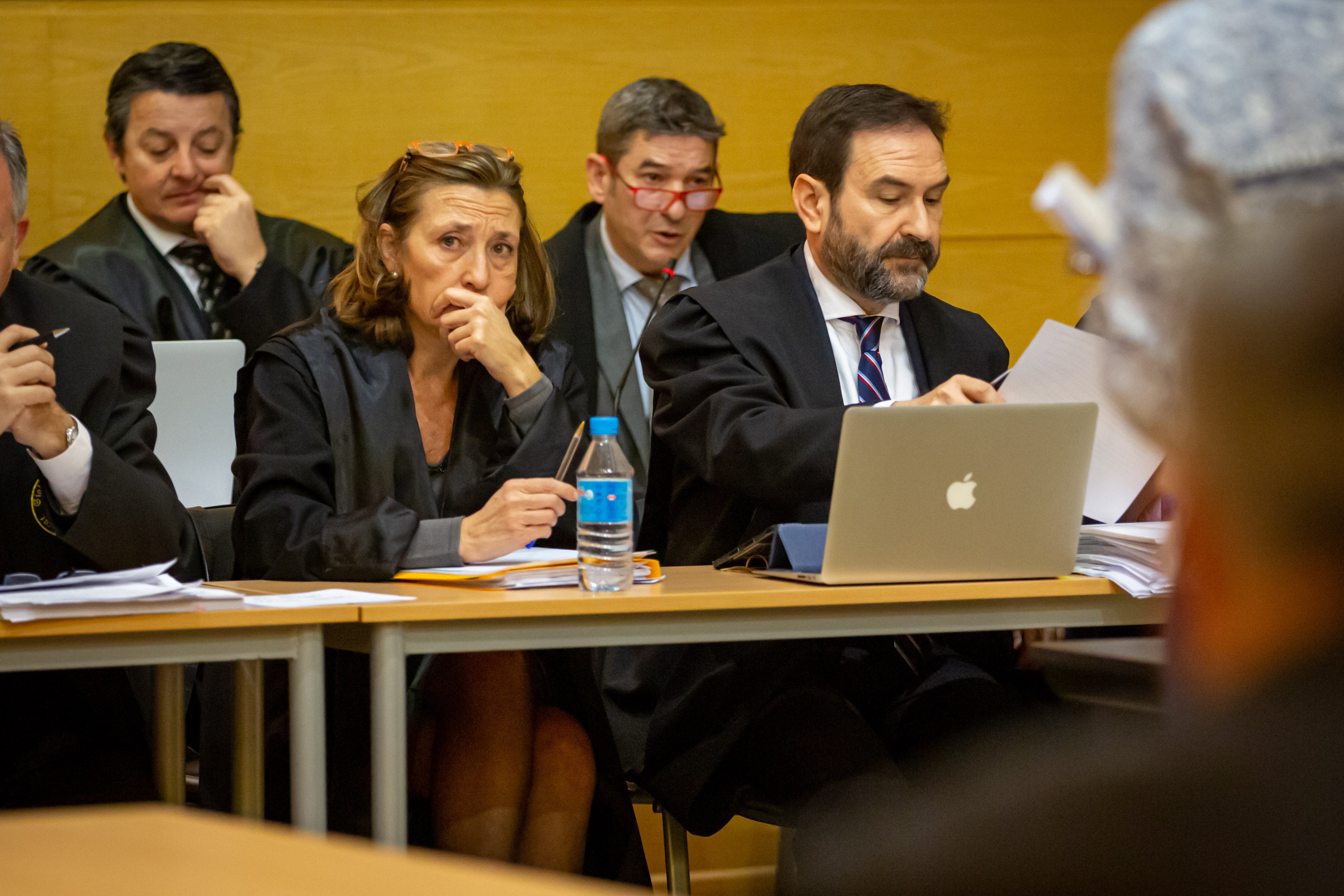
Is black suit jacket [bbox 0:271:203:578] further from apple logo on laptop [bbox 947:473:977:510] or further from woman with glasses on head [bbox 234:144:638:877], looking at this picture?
apple logo on laptop [bbox 947:473:977:510]

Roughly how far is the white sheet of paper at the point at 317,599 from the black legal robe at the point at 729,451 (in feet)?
1.74

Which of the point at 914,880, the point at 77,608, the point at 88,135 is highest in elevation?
the point at 88,135

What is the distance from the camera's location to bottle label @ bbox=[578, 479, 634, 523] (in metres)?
1.57

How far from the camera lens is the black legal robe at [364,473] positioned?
1803 millimetres

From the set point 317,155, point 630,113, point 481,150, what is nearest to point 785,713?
point 481,150

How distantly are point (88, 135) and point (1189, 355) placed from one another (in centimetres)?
353

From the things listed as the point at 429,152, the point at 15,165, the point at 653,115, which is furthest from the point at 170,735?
the point at 653,115

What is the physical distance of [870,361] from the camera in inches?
88.9

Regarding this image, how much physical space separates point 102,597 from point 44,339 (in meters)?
0.75

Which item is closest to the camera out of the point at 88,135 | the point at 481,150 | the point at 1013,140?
the point at 481,150

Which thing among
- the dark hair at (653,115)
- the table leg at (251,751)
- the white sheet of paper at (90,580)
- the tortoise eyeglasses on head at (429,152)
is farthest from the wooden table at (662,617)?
the dark hair at (653,115)

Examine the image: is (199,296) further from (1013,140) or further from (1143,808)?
(1143,808)

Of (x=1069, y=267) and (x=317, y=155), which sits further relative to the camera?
(x=317, y=155)

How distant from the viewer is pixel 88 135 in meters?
3.39
